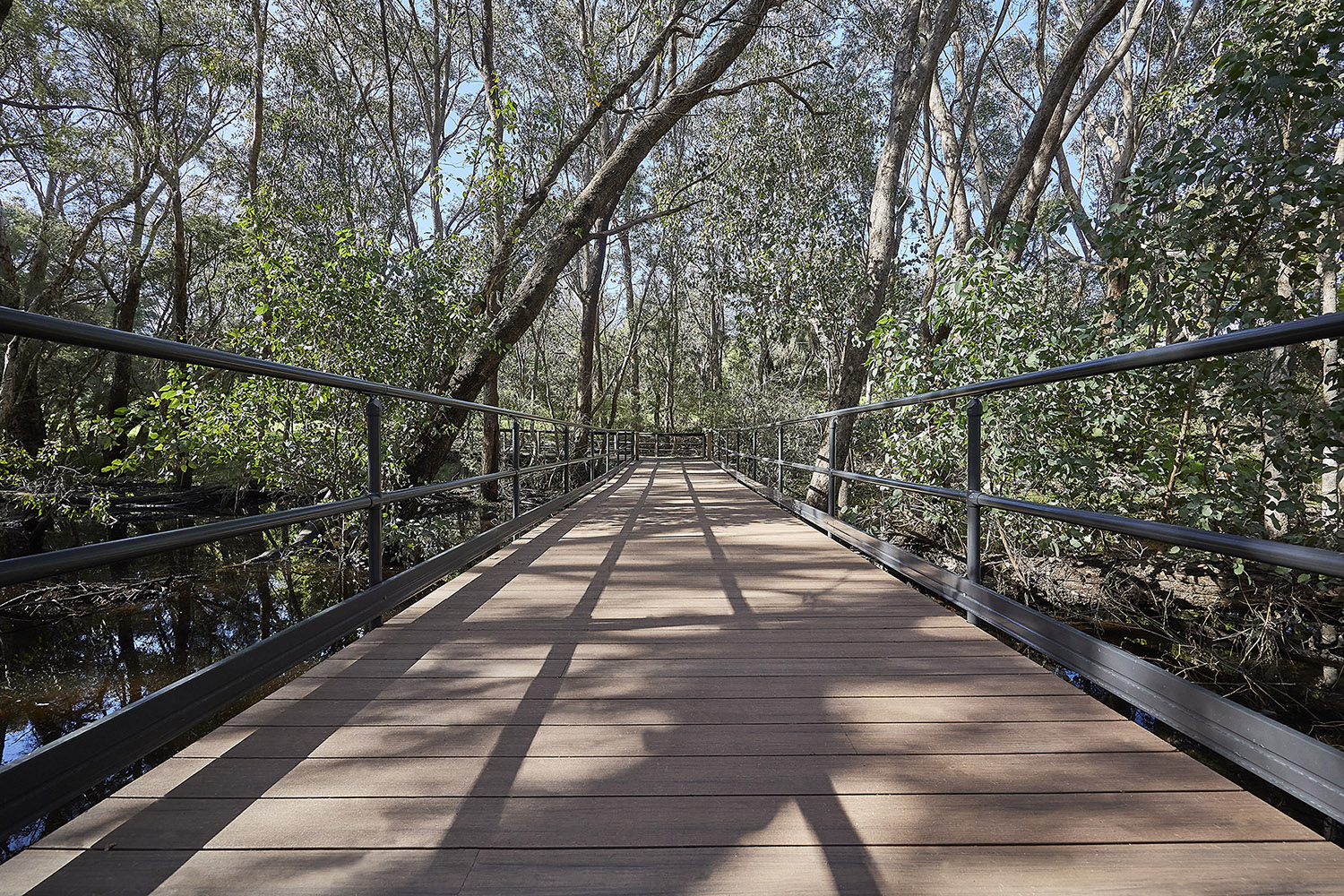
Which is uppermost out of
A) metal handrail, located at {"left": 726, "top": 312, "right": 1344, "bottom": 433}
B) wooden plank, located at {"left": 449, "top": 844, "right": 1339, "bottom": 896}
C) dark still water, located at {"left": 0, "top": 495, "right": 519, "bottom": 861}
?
metal handrail, located at {"left": 726, "top": 312, "right": 1344, "bottom": 433}

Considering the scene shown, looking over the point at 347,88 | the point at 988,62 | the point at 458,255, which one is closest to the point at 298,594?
the point at 458,255

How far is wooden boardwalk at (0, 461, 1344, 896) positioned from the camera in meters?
1.08

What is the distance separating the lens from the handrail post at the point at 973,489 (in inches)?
92.7

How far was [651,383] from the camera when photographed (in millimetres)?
35219

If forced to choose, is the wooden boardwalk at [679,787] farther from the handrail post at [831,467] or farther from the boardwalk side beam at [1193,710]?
the handrail post at [831,467]

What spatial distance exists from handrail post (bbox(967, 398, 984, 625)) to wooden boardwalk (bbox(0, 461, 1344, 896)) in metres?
0.25

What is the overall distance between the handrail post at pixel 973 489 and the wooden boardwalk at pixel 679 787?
25 cm

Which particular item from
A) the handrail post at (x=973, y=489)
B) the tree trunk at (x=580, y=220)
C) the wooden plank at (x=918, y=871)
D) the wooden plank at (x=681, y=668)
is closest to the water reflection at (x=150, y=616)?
the tree trunk at (x=580, y=220)

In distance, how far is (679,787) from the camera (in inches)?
52.5

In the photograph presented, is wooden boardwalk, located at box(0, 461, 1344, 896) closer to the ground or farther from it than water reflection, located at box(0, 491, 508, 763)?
farther from it

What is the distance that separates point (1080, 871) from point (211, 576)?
7.42 metres

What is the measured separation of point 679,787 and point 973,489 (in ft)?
5.08

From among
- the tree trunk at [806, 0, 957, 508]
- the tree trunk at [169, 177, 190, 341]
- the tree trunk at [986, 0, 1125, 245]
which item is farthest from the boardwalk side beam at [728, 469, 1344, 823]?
the tree trunk at [169, 177, 190, 341]

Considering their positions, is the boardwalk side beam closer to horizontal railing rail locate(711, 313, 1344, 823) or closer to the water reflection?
horizontal railing rail locate(711, 313, 1344, 823)
